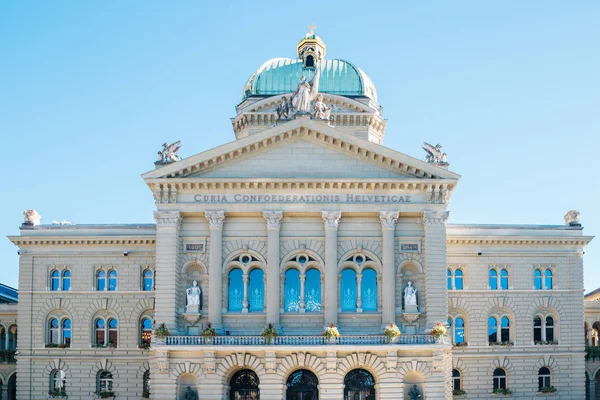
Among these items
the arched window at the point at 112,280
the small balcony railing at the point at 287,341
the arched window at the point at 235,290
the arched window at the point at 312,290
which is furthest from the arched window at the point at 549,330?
the arched window at the point at 112,280

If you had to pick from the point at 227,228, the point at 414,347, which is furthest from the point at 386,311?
the point at 227,228

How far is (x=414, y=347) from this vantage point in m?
52.2

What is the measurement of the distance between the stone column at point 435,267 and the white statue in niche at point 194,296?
13.2m

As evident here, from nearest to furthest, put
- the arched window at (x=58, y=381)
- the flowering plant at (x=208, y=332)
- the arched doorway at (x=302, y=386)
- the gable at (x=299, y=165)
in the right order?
the flowering plant at (x=208, y=332) → the arched doorway at (x=302, y=386) → the gable at (x=299, y=165) → the arched window at (x=58, y=381)

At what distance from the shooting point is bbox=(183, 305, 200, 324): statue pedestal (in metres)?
54.3

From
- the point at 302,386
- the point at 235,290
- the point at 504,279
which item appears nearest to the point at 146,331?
the point at 235,290

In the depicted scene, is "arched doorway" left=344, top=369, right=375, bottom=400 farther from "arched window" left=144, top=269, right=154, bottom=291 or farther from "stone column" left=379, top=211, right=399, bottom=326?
"arched window" left=144, top=269, right=154, bottom=291

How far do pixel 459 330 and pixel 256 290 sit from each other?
16.3 metres

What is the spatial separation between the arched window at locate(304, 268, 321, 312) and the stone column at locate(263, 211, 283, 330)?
1903mm

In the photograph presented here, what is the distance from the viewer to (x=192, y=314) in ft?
178

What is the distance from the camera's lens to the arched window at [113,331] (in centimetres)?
6316

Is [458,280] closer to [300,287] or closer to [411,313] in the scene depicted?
[411,313]

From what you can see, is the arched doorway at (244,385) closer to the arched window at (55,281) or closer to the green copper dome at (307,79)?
the arched window at (55,281)

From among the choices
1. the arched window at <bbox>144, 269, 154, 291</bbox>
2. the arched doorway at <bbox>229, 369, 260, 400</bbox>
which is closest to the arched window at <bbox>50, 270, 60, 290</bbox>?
the arched window at <bbox>144, 269, 154, 291</bbox>
